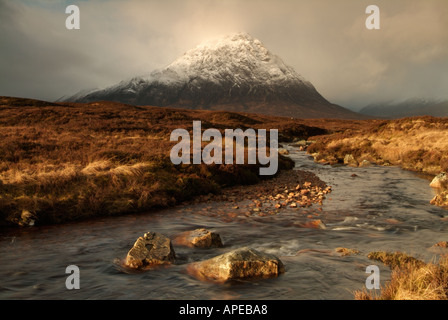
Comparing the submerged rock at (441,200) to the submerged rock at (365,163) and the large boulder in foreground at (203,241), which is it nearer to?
the large boulder in foreground at (203,241)

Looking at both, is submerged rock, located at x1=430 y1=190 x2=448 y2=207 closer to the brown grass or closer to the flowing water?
the flowing water

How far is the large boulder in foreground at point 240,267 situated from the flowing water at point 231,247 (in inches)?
9.5

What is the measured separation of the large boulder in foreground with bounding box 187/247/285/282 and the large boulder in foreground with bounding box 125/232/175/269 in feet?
3.08

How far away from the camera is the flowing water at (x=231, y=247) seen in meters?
6.73

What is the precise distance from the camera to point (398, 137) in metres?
35.9

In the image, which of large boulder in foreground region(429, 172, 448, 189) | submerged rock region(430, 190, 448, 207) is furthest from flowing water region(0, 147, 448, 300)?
large boulder in foreground region(429, 172, 448, 189)

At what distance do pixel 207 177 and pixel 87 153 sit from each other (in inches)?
287

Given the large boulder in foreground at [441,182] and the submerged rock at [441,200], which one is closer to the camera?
the submerged rock at [441,200]

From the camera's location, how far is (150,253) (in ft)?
26.9

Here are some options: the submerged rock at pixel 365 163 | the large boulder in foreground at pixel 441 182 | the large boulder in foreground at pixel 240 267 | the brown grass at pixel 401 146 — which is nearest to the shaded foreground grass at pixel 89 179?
the large boulder in foreground at pixel 240 267

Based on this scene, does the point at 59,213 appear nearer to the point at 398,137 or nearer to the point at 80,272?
the point at 80,272

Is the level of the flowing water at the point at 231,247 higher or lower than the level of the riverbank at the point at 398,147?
lower
